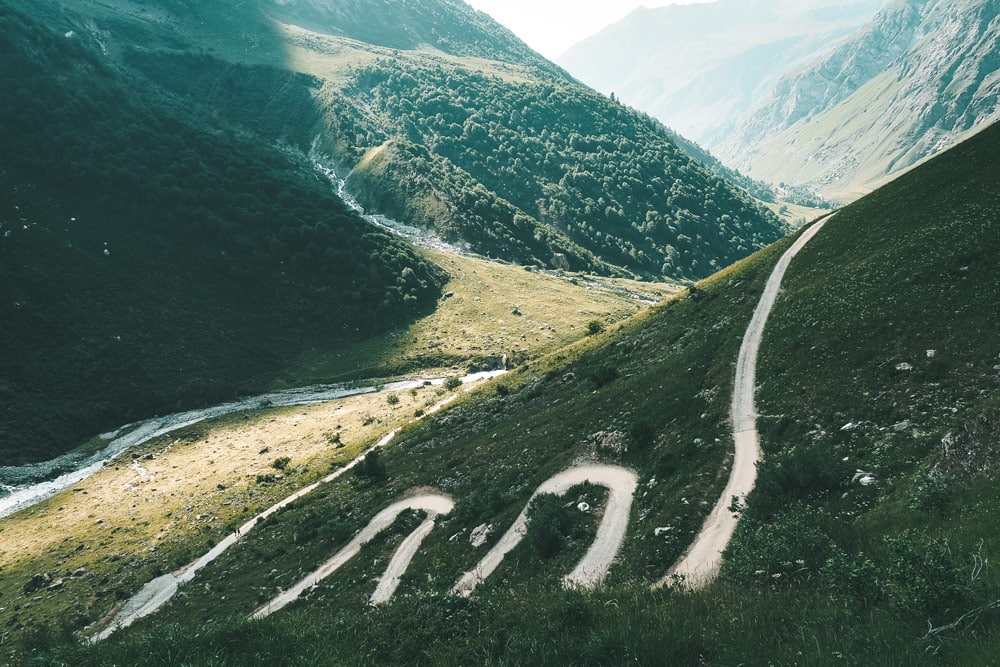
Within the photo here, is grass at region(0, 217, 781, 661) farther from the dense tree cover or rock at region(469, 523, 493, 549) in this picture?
the dense tree cover

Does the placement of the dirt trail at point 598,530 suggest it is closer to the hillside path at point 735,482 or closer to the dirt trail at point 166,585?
the hillside path at point 735,482

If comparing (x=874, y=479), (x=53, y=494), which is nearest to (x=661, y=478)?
(x=874, y=479)

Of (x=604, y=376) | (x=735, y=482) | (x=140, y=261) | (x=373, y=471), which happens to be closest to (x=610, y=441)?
(x=735, y=482)

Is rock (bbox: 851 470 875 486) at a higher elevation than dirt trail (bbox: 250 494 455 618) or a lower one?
higher

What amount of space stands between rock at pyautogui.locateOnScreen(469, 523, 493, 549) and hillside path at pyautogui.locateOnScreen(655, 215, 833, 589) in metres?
12.9

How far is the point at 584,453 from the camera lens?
38250 millimetres

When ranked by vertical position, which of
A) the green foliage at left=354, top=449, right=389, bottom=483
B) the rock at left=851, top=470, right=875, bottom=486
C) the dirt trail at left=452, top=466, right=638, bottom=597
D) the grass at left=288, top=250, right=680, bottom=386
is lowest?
the grass at left=288, top=250, right=680, bottom=386

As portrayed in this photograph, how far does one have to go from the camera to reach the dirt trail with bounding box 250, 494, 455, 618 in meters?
32.1

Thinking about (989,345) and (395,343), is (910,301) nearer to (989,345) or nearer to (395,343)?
(989,345)

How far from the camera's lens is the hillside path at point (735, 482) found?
21531mm

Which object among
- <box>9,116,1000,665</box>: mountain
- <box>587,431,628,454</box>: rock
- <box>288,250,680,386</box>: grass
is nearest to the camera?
<box>9,116,1000,665</box>: mountain

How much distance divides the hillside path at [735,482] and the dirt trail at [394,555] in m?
16.1

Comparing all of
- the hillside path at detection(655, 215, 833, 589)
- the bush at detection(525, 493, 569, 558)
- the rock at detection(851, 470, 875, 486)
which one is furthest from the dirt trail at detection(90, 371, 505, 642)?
the rock at detection(851, 470, 875, 486)

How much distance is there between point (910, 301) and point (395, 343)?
114m
